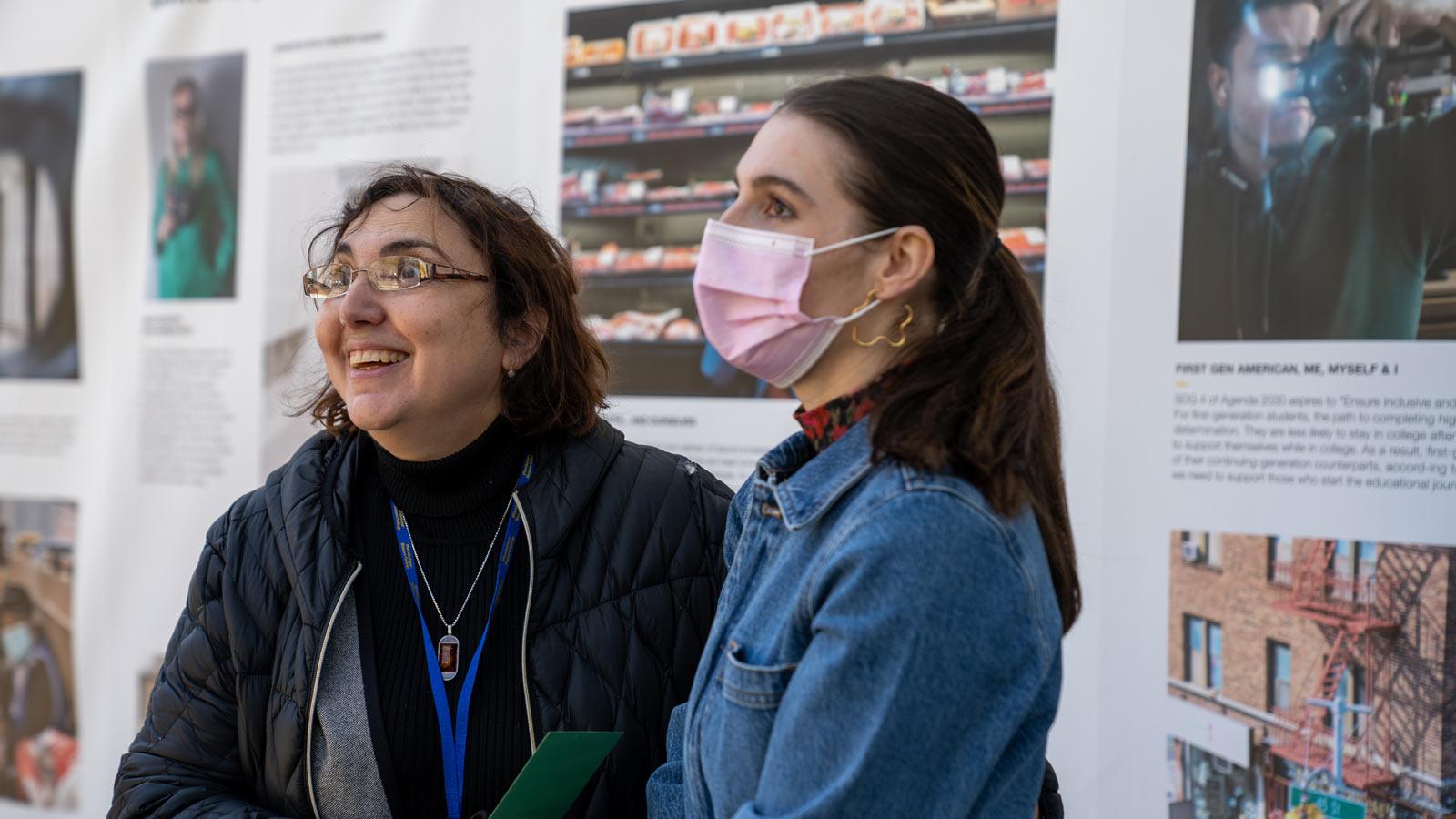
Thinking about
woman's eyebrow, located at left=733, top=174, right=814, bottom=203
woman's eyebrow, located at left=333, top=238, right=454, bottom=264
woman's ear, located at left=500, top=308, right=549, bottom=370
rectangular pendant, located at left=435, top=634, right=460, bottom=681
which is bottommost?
rectangular pendant, located at left=435, top=634, right=460, bottom=681

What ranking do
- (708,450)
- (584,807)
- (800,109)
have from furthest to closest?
(708,450) → (584,807) → (800,109)

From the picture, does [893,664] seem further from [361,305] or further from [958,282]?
[361,305]

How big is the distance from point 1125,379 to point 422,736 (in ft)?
4.94

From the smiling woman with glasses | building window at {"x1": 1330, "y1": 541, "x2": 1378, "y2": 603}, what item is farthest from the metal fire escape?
the smiling woman with glasses

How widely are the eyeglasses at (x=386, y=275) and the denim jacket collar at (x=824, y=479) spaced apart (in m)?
0.78

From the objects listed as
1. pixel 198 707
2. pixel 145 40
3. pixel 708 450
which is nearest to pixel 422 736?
pixel 198 707

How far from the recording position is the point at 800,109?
1308 millimetres

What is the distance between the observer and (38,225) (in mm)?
3787

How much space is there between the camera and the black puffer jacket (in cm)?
169

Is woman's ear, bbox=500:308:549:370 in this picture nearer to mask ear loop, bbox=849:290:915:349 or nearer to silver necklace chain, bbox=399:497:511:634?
silver necklace chain, bbox=399:497:511:634

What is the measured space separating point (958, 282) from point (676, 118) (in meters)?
1.77

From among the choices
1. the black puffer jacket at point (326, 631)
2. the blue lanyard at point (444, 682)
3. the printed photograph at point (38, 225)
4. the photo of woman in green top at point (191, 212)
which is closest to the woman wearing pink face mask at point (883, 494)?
the black puffer jacket at point (326, 631)

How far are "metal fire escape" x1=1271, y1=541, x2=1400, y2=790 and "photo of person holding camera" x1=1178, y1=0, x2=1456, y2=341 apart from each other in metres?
0.44

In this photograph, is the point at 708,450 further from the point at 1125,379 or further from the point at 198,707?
the point at 198,707
